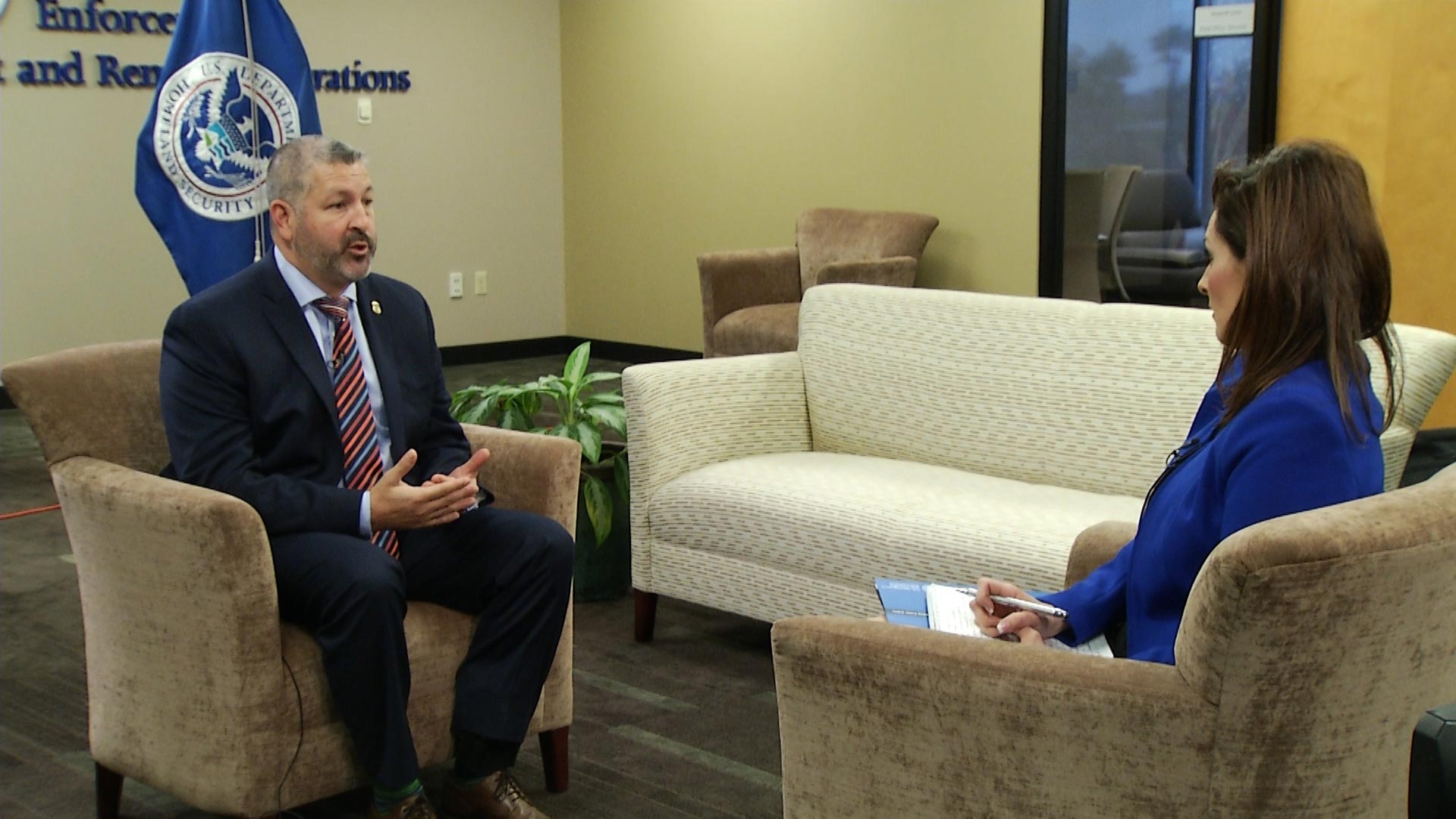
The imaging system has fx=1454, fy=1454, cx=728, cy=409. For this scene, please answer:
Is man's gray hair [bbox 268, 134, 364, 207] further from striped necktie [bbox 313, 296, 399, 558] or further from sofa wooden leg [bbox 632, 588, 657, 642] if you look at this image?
sofa wooden leg [bbox 632, 588, 657, 642]

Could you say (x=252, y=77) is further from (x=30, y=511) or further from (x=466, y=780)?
(x=466, y=780)

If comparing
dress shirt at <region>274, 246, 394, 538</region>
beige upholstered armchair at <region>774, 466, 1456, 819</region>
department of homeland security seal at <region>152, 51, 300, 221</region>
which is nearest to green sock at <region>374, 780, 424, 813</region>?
dress shirt at <region>274, 246, 394, 538</region>

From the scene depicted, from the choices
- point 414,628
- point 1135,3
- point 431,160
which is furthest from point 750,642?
point 431,160

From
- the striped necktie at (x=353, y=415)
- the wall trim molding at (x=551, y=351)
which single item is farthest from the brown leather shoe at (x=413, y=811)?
the wall trim molding at (x=551, y=351)

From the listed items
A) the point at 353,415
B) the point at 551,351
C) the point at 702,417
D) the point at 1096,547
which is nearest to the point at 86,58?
the point at 551,351

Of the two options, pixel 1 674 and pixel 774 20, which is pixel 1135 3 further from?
pixel 1 674

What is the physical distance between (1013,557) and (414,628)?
1.22 m

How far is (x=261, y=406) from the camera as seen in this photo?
2.58 metres

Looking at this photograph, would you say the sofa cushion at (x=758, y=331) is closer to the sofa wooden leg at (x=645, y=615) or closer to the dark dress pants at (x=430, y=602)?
the sofa wooden leg at (x=645, y=615)

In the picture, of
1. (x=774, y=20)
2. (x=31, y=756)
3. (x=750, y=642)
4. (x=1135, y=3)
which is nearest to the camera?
(x=31, y=756)

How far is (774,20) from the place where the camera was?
24.6 ft

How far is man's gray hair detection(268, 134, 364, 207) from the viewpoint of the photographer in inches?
109

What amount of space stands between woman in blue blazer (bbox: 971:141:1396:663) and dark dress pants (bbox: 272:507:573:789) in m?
1.26

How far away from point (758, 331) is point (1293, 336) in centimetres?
464
